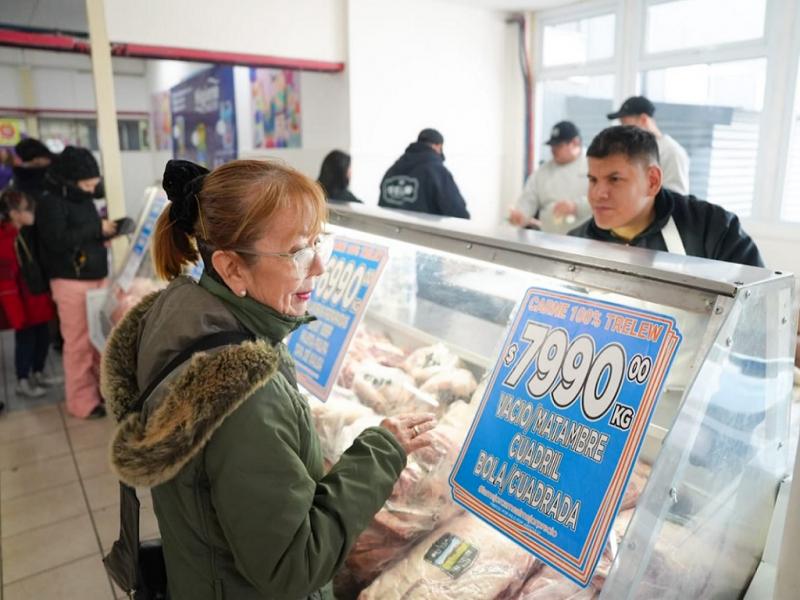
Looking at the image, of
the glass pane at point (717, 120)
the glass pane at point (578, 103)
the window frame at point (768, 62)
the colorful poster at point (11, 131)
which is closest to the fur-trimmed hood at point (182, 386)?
the window frame at point (768, 62)

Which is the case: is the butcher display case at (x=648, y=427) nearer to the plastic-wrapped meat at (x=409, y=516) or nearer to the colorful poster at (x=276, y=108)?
the plastic-wrapped meat at (x=409, y=516)

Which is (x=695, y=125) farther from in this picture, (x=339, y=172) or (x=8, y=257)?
(x=8, y=257)

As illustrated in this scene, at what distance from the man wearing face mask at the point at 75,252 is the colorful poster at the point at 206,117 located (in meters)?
3.72

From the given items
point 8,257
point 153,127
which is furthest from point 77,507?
point 153,127

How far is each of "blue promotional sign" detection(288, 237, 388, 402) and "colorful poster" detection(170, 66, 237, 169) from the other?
6.29 m

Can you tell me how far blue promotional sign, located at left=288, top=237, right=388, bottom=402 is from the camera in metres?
2.08

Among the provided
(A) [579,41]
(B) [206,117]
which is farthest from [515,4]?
(B) [206,117]

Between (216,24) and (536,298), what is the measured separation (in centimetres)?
515

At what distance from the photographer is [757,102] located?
5594 millimetres

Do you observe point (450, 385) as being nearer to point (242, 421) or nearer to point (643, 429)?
point (643, 429)

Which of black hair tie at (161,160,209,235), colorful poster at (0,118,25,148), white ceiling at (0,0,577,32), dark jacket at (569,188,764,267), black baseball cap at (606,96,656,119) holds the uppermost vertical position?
white ceiling at (0,0,577,32)

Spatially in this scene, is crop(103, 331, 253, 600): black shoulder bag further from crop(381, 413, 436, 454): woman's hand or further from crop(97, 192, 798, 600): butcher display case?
crop(381, 413, 436, 454): woman's hand

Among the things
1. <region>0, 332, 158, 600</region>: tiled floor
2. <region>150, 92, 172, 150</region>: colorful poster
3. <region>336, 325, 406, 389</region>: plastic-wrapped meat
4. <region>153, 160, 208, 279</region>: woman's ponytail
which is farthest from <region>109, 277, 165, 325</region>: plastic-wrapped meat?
<region>150, 92, 172, 150</region>: colorful poster

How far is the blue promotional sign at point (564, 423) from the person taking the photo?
3.82 feet
